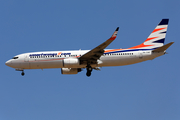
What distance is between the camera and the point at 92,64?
124 ft

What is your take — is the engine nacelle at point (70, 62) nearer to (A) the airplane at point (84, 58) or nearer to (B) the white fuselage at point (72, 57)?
(A) the airplane at point (84, 58)

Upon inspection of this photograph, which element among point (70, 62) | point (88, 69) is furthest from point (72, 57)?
point (88, 69)

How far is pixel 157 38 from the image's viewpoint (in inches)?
1609

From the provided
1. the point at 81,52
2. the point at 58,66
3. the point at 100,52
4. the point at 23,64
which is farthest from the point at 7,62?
the point at 100,52

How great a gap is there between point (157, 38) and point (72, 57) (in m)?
11.8

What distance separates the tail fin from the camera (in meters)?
39.5

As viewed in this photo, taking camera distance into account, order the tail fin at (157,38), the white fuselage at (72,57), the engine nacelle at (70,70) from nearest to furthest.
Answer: the white fuselage at (72,57)
the tail fin at (157,38)
the engine nacelle at (70,70)

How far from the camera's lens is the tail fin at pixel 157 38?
129 ft

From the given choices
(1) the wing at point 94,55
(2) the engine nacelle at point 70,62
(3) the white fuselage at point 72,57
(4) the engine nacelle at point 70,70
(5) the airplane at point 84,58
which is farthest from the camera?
(4) the engine nacelle at point 70,70

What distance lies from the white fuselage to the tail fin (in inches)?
61.1

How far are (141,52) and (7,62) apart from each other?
17182 millimetres

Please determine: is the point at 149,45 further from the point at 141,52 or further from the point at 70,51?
the point at 70,51

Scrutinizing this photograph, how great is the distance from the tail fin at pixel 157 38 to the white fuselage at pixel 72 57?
155 centimetres

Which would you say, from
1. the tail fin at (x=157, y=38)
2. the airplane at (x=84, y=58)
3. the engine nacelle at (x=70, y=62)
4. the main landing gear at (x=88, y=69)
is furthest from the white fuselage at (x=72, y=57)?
the tail fin at (x=157, y=38)
